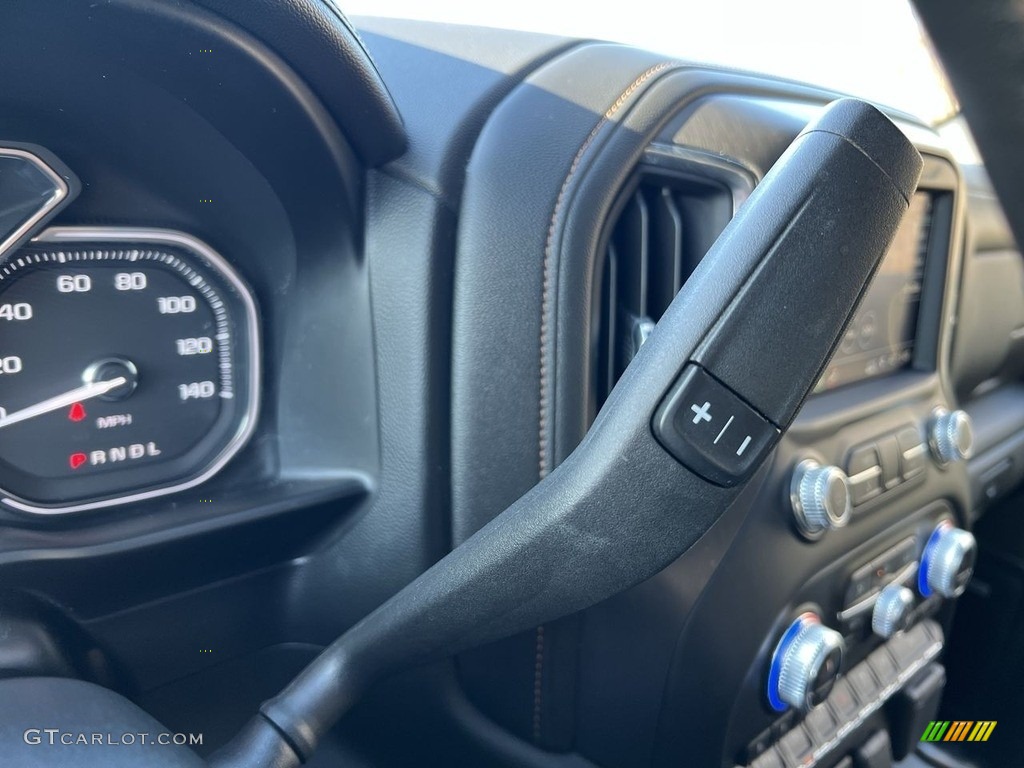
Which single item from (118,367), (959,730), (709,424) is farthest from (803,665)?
(959,730)

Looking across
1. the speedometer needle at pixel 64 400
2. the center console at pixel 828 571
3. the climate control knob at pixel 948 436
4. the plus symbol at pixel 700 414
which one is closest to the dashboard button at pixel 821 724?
the center console at pixel 828 571

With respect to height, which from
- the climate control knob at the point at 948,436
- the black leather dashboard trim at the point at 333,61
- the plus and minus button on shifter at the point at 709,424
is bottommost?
the climate control knob at the point at 948,436

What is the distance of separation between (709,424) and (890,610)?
0.66 metres

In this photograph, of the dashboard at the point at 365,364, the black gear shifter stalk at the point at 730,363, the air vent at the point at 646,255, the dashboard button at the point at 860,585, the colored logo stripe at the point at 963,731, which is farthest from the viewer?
the colored logo stripe at the point at 963,731

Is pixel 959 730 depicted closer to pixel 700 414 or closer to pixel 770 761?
pixel 770 761

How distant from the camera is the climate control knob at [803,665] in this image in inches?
39.9

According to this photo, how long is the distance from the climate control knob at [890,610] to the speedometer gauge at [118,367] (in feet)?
2.80

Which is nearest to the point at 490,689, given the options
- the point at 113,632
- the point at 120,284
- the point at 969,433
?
the point at 113,632

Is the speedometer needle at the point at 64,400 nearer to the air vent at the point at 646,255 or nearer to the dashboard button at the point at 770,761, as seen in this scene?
the air vent at the point at 646,255

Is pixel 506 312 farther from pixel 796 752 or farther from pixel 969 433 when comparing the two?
pixel 969 433

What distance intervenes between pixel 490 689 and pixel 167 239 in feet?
1.97

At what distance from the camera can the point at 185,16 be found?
0.69 meters

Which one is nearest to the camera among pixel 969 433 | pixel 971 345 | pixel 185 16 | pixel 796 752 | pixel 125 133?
pixel 185 16

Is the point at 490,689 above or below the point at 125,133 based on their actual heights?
below
